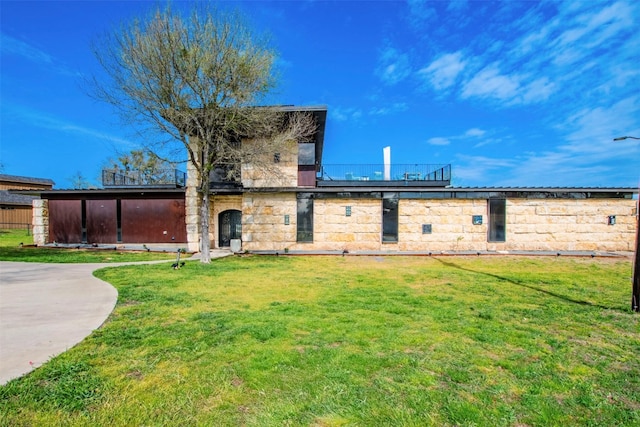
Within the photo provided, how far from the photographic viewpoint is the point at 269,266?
38.2 ft

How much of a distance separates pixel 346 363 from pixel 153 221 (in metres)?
17.6

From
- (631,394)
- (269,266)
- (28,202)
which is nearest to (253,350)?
(631,394)

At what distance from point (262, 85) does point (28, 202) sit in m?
41.1

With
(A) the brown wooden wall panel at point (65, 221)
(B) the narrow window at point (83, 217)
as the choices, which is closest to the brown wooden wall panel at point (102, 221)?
(B) the narrow window at point (83, 217)

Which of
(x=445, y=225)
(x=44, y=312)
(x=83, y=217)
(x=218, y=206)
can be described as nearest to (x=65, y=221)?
(x=83, y=217)

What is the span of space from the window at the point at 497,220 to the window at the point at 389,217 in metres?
5.20

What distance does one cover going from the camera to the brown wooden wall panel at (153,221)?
17594 millimetres

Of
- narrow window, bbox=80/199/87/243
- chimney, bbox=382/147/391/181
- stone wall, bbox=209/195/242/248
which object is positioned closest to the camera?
stone wall, bbox=209/195/242/248

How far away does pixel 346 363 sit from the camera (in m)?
3.55

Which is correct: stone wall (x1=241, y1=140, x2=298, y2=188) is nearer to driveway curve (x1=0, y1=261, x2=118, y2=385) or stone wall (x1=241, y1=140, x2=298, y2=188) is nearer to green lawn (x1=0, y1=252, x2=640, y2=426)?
driveway curve (x1=0, y1=261, x2=118, y2=385)

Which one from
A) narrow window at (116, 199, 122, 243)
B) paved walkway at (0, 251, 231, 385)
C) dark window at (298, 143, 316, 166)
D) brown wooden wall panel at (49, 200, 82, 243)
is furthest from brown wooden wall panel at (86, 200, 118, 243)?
dark window at (298, 143, 316, 166)

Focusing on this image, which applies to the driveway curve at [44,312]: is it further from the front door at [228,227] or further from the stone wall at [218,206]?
the front door at [228,227]

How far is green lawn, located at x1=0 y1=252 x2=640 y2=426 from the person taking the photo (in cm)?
265

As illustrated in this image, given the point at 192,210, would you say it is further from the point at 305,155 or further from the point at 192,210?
the point at 305,155
